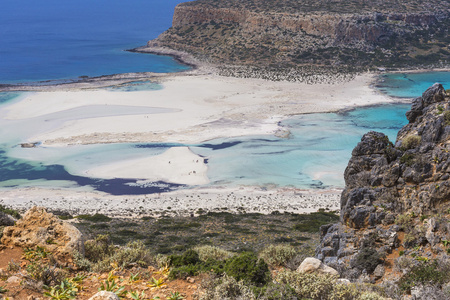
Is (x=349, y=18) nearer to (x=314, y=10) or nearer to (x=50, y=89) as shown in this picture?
(x=314, y=10)

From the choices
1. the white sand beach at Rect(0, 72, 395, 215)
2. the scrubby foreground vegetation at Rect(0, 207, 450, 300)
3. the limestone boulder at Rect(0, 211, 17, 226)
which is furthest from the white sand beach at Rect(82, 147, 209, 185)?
the scrubby foreground vegetation at Rect(0, 207, 450, 300)

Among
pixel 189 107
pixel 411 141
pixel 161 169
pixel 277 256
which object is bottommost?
pixel 161 169

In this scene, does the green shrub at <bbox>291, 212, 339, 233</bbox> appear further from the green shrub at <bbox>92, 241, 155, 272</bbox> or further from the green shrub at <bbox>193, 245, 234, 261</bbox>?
the green shrub at <bbox>92, 241, 155, 272</bbox>

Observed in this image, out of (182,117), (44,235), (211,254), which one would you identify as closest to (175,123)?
(182,117)

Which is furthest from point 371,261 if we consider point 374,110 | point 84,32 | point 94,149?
point 84,32

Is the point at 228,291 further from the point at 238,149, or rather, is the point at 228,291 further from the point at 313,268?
the point at 238,149

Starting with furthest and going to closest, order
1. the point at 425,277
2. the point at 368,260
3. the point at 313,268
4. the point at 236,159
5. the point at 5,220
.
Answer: the point at 236,159, the point at 368,260, the point at 5,220, the point at 425,277, the point at 313,268

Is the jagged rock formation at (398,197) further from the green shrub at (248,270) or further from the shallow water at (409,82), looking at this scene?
the shallow water at (409,82)

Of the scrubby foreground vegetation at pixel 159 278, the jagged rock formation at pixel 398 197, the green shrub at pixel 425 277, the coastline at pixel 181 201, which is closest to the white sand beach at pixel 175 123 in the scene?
the coastline at pixel 181 201
